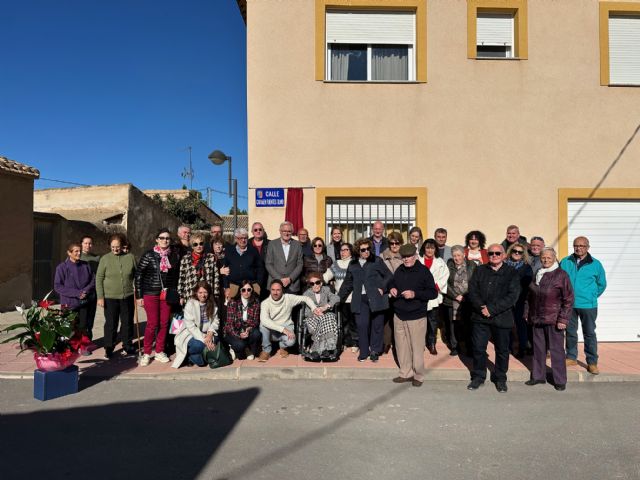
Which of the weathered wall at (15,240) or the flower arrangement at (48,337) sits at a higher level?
the weathered wall at (15,240)

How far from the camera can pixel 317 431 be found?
423 centimetres

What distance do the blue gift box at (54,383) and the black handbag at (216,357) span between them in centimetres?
155

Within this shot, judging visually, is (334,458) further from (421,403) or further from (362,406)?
(421,403)

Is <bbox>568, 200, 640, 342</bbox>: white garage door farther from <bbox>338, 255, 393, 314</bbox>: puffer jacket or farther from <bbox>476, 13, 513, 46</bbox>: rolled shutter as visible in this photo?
<bbox>338, 255, 393, 314</bbox>: puffer jacket

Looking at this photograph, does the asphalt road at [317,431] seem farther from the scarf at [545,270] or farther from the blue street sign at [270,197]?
the blue street sign at [270,197]

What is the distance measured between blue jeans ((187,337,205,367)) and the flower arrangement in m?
1.33

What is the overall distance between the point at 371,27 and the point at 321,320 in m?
5.54

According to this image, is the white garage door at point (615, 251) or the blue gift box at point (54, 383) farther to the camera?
the white garage door at point (615, 251)

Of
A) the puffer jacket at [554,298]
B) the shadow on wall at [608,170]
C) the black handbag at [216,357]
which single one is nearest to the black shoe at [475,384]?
the puffer jacket at [554,298]

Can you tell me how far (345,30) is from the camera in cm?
850

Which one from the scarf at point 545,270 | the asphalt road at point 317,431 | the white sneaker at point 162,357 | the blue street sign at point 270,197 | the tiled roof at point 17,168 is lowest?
the asphalt road at point 317,431

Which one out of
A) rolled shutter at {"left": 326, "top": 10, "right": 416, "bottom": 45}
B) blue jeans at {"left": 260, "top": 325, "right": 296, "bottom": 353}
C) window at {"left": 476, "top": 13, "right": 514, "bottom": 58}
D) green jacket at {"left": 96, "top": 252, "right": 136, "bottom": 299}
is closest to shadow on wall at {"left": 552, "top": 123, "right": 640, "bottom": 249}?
window at {"left": 476, "top": 13, "right": 514, "bottom": 58}

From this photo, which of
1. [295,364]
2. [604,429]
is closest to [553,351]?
[604,429]

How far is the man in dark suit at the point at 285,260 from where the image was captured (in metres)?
6.97
